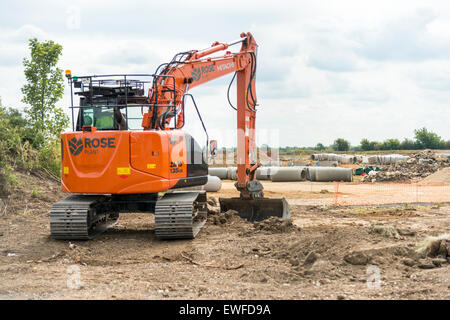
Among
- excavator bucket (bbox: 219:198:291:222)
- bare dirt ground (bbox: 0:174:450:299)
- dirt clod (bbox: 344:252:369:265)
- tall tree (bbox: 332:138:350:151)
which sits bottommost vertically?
bare dirt ground (bbox: 0:174:450:299)

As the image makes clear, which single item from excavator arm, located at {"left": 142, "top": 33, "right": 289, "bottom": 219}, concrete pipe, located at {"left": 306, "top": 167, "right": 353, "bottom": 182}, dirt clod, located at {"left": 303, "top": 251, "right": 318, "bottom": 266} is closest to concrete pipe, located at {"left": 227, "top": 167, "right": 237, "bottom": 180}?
concrete pipe, located at {"left": 306, "top": 167, "right": 353, "bottom": 182}

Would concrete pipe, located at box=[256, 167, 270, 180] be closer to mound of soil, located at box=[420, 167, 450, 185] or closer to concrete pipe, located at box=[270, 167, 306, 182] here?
concrete pipe, located at box=[270, 167, 306, 182]

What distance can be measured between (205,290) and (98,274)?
6.55ft

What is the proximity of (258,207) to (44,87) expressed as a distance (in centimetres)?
1019

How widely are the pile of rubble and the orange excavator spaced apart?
2061 cm

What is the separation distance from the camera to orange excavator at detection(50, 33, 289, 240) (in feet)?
30.8

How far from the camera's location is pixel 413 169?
32875 mm

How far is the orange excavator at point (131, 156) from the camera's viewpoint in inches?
370

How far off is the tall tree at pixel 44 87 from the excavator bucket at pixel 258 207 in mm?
8934

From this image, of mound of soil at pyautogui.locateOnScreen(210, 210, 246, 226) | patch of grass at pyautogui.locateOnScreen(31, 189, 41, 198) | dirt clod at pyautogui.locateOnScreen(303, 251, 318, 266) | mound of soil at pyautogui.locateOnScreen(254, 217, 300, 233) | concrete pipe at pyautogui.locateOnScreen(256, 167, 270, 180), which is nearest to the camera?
dirt clod at pyautogui.locateOnScreen(303, 251, 318, 266)

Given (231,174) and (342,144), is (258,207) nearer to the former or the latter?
(231,174)
